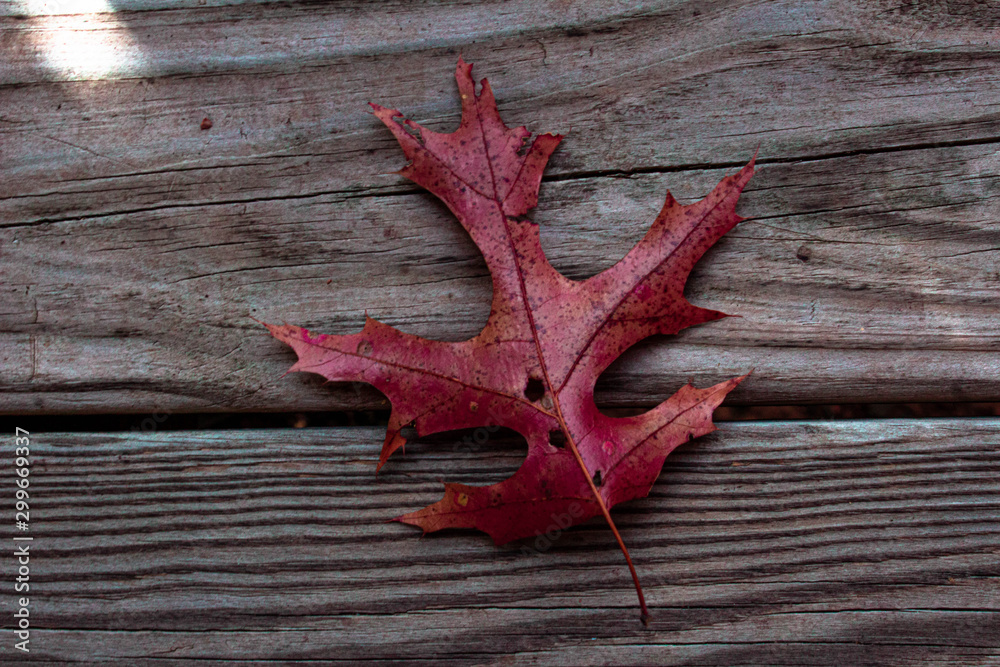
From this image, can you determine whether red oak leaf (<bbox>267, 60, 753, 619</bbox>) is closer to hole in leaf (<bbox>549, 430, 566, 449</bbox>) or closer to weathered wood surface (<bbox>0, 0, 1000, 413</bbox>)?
hole in leaf (<bbox>549, 430, 566, 449</bbox>)

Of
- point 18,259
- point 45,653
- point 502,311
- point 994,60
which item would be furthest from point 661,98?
point 45,653

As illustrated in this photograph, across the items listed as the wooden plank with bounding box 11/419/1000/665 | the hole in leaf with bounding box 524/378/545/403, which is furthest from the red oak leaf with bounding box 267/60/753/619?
the wooden plank with bounding box 11/419/1000/665

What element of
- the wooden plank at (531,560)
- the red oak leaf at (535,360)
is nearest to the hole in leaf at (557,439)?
the red oak leaf at (535,360)

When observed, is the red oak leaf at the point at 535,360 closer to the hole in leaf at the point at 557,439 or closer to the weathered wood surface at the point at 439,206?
the hole in leaf at the point at 557,439

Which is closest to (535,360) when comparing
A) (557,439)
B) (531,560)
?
(557,439)

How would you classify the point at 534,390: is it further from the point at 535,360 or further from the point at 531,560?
the point at 531,560

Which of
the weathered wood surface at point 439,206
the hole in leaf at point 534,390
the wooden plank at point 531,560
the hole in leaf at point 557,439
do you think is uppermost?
the weathered wood surface at point 439,206
